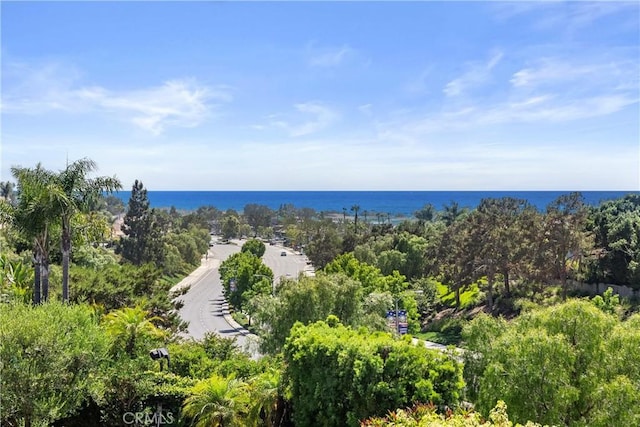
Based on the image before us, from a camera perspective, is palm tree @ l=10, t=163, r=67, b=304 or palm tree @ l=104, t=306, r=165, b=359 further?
palm tree @ l=10, t=163, r=67, b=304

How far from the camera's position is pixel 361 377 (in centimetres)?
1531

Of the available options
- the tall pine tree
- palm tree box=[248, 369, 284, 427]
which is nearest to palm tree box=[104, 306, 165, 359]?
palm tree box=[248, 369, 284, 427]

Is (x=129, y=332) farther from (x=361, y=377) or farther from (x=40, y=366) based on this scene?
(x=361, y=377)

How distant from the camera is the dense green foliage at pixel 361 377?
49.5 feet

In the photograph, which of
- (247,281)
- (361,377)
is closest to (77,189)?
(361,377)

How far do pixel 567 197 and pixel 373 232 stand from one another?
3304 cm

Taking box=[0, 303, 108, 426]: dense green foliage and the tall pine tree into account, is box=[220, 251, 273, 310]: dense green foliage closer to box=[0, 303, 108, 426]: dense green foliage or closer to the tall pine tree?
the tall pine tree

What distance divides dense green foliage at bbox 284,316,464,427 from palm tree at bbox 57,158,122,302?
1162 cm

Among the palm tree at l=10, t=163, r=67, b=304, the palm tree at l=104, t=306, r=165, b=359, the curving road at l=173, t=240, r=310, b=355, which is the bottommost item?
the curving road at l=173, t=240, r=310, b=355

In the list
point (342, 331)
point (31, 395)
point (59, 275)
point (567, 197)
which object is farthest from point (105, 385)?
point (567, 197)

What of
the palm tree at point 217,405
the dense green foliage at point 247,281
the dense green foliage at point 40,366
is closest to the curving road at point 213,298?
the dense green foliage at point 247,281

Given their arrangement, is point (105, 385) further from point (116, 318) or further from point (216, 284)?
point (216, 284)

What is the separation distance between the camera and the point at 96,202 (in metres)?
24.7

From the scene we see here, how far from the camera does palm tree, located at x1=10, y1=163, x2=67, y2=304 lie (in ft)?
73.6
